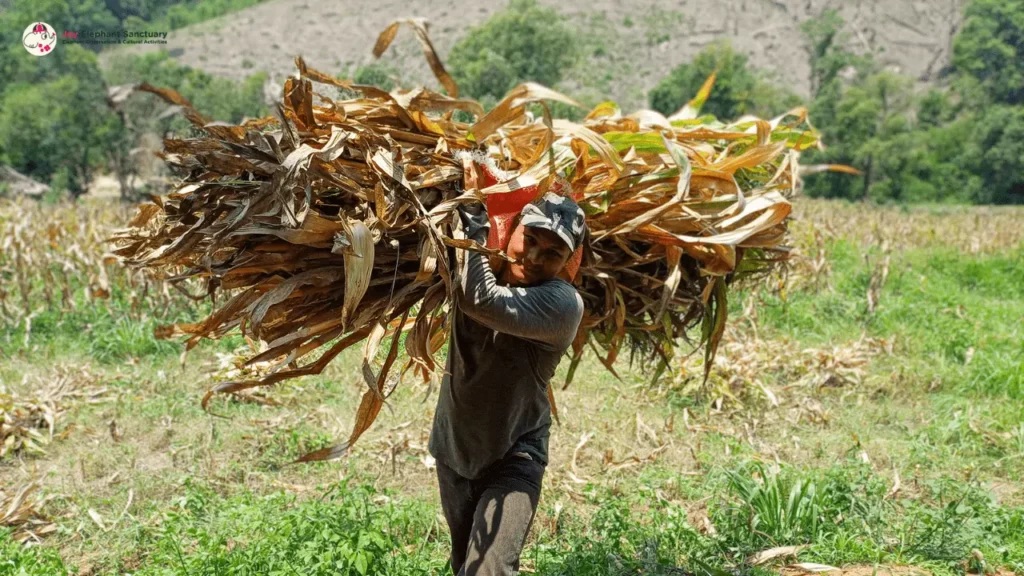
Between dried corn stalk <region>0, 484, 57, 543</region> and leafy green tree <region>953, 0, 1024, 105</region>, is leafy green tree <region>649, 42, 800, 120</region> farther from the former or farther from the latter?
dried corn stalk <region>0, 484, 57, 543</region>

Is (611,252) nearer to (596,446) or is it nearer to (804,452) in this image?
(596,446)

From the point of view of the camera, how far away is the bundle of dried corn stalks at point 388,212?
90.4 inches

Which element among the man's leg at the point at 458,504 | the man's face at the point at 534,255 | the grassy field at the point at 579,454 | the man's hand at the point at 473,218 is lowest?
the grassy field at the point at 579,454

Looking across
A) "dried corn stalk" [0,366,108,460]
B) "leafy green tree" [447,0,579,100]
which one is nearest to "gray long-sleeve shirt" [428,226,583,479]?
"dried corn stalk" [0,366,108,460]

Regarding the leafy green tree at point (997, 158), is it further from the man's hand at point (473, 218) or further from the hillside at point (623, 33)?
the man's hand at point (473, 218)

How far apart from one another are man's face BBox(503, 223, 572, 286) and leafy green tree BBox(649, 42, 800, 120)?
168ft

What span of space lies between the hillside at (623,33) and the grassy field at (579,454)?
66.5 metres

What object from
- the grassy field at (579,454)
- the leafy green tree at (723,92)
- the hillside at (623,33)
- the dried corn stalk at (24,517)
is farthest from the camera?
the hillside at (623,33)

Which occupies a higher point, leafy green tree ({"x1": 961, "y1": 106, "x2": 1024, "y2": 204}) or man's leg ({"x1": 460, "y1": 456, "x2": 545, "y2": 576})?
man's leg ({"x1": 460, "y1": 456, "x2": 545, "y2": 576})

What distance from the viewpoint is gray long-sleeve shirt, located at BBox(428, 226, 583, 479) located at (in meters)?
2.19

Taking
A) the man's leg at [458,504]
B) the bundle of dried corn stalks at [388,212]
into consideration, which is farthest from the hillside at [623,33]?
the man's leg at [458,504]

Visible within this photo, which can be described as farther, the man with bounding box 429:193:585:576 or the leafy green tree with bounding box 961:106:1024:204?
the leafy green tree with bounding box 961:106:1024:204

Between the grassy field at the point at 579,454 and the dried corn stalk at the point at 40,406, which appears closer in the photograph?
the grassy field at the point at 579,454

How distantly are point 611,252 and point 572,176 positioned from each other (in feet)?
1.13
